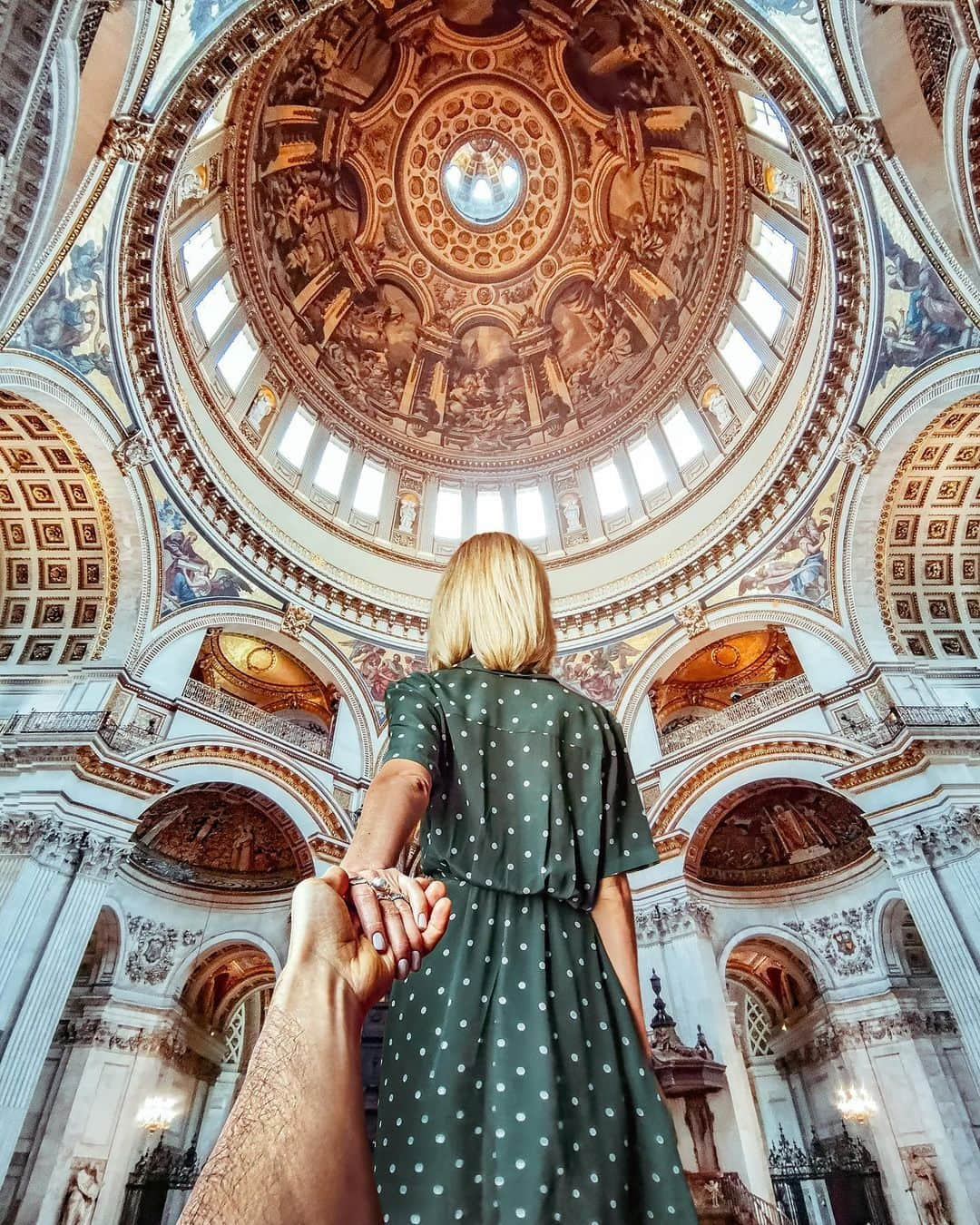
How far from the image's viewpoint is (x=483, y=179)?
2419cm

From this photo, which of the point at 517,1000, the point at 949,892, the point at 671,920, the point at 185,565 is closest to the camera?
the point at 517,1000

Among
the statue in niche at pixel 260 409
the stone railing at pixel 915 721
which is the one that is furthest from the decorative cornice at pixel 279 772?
the stone railing at pixel 915 721

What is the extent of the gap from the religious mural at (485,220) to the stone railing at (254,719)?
10837mm

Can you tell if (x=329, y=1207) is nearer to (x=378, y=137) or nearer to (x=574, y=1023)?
(x=574, y=1023)

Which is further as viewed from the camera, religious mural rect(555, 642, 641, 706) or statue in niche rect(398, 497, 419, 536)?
statue in niche rect(398, 497, 419, 536)

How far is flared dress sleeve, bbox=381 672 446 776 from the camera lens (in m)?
1.95

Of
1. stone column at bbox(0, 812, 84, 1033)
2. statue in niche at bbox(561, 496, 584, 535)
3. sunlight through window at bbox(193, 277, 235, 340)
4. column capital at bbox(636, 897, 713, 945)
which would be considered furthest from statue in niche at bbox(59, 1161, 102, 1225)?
statue in niche at bbox(561, 496, 584, 535)

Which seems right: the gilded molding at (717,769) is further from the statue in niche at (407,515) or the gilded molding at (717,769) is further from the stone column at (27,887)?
the statue in niche at (407,515)

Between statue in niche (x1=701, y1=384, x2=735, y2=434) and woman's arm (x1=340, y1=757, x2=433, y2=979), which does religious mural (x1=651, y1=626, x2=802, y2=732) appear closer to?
statue in niche (x1=701, y1=384, x2=735, y2=434)

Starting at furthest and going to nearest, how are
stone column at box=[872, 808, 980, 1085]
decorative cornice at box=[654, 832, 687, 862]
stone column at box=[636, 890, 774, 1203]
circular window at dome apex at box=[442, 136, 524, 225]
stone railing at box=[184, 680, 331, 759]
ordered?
circular window at dome apex at box=[442, 136, 524, 225] < stone railing at box=[184, 680, 331, 759] < decorative cornice at box=[654, 832, 687, 862] < stone column at box=[636, 890, 774, 1203] < stone column at box=[872, 808, 980, 1085]

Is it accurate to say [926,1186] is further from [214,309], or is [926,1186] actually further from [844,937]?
[214,309]

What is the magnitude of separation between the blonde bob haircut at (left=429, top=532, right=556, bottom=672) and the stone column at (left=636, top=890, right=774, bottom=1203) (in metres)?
12.0

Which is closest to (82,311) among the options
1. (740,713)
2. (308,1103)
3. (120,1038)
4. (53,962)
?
(53,962)

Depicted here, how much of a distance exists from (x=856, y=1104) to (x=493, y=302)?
24.4 metres
